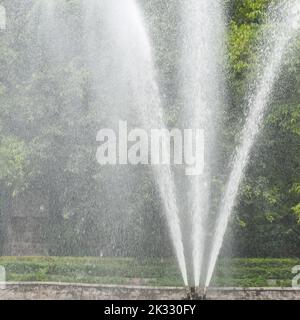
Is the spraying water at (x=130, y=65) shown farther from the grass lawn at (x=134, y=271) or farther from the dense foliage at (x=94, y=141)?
the grass lawn at (x=134, y=271)

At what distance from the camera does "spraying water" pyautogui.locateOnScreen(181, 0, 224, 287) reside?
23922 millimetres

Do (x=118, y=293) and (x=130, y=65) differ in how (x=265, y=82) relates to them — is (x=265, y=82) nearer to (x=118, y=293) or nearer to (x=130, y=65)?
(x=130, y=65)

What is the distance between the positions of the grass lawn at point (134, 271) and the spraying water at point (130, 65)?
7.12 ft

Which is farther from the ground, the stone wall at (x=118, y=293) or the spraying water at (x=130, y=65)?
the spraying water at (x=130, y=65)

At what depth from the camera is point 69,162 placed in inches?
981

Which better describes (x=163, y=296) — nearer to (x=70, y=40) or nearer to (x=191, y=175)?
(x=191, y=175)

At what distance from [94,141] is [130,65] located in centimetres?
307

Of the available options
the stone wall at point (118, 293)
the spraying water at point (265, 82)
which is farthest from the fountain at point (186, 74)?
the stone wall at point (118, 293)

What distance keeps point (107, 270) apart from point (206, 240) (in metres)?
3.65

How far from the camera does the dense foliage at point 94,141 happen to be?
961 inches

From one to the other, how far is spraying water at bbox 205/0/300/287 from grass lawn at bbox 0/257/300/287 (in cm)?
195

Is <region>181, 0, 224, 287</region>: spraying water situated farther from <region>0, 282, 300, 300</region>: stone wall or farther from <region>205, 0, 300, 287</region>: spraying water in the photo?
<region>0, 282, 300, 300</region>: stone wall

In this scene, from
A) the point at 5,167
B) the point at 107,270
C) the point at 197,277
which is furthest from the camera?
the point at 5,167

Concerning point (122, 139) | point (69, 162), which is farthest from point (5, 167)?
point (122, 139)
